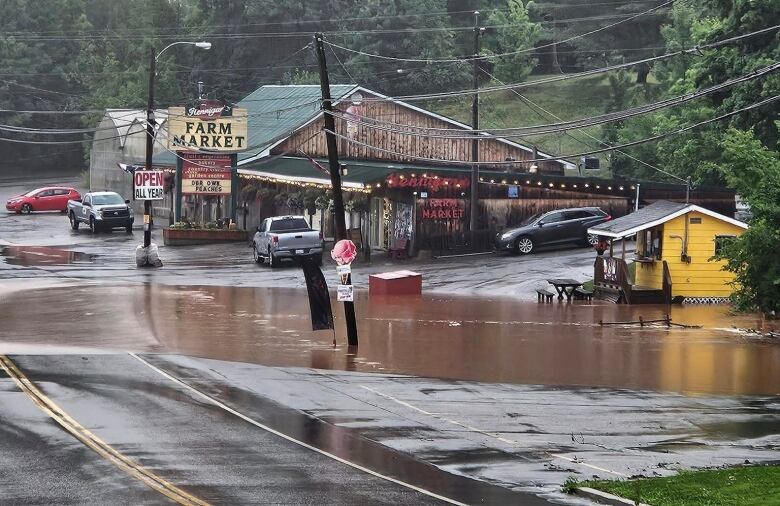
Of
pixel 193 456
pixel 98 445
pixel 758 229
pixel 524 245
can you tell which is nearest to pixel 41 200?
pixel 524 245

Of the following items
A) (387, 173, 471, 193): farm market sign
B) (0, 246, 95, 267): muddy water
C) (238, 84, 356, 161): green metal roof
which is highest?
(238, 84, 356, 161): green metal roof

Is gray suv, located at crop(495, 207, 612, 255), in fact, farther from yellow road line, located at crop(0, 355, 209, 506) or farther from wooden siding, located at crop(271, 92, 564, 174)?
yellow road line, located at crop(0, 355, 209, 506)

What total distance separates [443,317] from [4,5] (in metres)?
81.9

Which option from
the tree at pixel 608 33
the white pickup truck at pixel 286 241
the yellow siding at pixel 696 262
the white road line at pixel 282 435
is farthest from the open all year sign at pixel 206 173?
the tree at pixel 608 33

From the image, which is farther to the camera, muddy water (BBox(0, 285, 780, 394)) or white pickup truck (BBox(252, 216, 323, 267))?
white pickup truck (BBox(252, 216, 323, 267))

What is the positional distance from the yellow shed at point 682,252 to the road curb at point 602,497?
2538 cm

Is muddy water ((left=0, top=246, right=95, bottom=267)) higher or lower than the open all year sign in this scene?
lower

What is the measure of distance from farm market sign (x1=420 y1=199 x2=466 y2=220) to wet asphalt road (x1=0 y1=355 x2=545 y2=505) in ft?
101

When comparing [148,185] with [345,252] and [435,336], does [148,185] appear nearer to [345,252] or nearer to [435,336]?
[435,336]

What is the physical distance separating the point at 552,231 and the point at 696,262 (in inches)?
479

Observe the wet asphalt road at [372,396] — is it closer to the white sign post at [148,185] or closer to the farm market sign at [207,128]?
the white sign post at [148,185]

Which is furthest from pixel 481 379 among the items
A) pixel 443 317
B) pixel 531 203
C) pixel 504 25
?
pixel 504 25

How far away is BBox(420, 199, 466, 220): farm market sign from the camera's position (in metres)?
54.4

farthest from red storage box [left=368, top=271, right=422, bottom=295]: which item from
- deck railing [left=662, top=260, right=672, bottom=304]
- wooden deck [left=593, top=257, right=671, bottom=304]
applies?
deck railing [left=662, top=260, right=672, bottom=304]
